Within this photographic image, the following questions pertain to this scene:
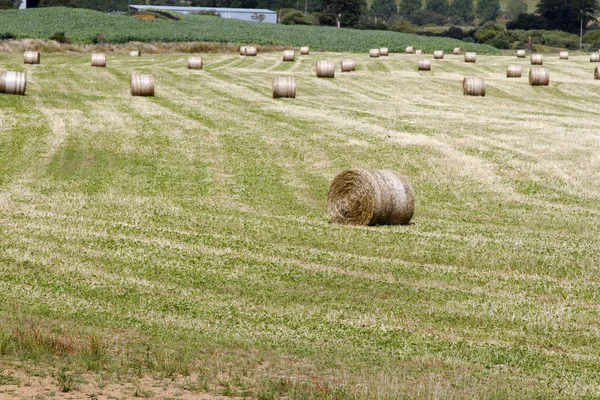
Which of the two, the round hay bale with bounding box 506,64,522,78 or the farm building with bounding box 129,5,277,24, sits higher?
the farm building with bounding box 129,5,277,24

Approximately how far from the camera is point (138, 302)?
1341cm

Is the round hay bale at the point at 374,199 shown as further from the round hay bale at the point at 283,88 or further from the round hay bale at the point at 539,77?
the round hay bale at the point at 539,77

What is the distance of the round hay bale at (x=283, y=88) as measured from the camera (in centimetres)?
4006

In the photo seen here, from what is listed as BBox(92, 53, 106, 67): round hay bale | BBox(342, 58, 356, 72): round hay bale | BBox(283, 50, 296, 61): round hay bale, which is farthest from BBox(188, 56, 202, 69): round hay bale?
BBox(283, 50, 296, 61): round hay bale

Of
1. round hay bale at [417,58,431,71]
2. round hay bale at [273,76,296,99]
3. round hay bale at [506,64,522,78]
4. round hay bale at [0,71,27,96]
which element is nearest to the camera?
round hay bale at [0,71,27,96]

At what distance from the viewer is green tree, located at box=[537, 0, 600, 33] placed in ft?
564

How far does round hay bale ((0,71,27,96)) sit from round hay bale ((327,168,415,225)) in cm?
2134

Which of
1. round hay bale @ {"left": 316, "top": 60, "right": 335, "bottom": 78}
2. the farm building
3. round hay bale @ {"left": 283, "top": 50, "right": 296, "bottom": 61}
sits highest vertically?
the farm building

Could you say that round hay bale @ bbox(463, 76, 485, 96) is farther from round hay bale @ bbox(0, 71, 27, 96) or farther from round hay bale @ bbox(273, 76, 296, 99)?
round hay bale @ bbox(0, 71, 27, 96)

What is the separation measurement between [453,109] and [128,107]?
13.2 meters

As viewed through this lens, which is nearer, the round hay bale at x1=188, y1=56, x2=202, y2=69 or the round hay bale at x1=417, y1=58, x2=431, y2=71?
the round hay bale at x1=188, y1=56, x2=202, y2=69

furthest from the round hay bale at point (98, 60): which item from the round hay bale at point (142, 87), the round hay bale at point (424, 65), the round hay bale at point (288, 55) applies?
the round hay bale at point (424, 65)

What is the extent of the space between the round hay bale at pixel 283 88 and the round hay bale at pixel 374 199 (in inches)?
829

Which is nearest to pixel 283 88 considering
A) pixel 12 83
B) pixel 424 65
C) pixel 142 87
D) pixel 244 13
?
pixel 142 87
